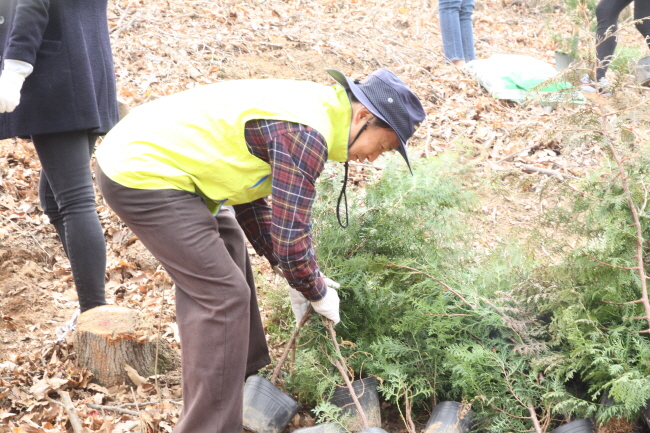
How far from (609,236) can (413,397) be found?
1.14m

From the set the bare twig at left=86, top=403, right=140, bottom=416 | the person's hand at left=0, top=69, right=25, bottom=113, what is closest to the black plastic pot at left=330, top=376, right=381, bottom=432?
the bare twig at left=86, top=403, right=140, bottom=416

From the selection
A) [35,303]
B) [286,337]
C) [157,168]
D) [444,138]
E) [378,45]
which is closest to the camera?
[157,168]

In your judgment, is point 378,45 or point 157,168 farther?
point 378,45

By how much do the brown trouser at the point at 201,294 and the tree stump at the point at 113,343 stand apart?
2.61 ft

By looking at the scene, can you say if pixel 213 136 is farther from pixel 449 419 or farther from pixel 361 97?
pixel 449 419

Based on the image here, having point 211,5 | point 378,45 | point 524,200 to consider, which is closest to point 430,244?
point 524,200

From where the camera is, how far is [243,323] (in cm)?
221

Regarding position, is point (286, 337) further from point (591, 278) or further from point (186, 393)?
point (591, 278)

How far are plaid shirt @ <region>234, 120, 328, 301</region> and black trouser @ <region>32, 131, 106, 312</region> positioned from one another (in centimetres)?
117

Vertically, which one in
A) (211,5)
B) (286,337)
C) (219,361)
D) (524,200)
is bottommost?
(524,200)

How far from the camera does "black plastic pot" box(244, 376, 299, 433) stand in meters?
2.58

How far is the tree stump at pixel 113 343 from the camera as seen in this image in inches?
113

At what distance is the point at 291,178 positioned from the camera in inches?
80.0

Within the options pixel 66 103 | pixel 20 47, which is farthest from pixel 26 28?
pixel 66 103
